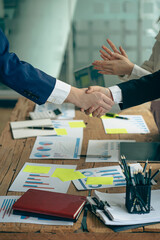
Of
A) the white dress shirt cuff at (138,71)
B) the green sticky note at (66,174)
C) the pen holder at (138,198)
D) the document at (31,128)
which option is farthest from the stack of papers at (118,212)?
the white dress shirt cuff at (138,71)

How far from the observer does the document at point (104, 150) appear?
1.83 meters

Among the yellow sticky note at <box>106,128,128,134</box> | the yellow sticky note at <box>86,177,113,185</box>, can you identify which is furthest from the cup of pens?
the yellow sticky note at <box>106,128,128,134</box>

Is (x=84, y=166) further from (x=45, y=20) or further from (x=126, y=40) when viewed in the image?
(x=45, y=20)

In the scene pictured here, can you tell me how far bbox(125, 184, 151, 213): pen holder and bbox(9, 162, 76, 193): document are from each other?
13.0 inches

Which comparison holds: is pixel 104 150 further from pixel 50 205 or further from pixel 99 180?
pixel 50 205

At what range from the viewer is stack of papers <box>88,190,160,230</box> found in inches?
48.7

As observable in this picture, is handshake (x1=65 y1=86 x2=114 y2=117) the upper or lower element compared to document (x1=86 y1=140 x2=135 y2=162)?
upper

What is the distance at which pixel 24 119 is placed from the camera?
2.43 meters

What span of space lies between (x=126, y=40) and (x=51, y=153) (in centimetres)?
282

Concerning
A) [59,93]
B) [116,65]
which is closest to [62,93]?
[59,93]

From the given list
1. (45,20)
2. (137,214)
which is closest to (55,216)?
(137,214)

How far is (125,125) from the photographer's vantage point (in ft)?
7.66

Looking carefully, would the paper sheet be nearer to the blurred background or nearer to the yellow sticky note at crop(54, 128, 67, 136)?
the yellow sticky note at crop(54, 128, 67, 136)

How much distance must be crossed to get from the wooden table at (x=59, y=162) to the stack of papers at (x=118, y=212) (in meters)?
0.02
